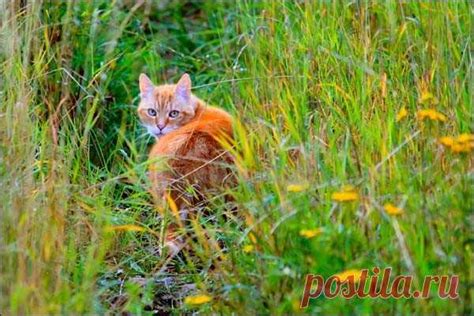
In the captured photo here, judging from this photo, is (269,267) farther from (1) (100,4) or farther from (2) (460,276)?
(1) (100,4)

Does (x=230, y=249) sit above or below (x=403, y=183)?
below

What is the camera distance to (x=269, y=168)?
412cm

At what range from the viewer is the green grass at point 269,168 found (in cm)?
357

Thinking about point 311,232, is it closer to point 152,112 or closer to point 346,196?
point 346,196

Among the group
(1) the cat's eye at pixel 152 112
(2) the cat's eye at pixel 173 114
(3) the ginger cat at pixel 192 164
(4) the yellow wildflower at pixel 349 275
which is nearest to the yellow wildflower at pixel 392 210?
(4) the yellow wildflower at pixel 349 275

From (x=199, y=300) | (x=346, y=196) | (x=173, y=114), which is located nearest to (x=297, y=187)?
(x=346, y=196)

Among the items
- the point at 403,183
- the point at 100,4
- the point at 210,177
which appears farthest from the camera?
the point at 100,4

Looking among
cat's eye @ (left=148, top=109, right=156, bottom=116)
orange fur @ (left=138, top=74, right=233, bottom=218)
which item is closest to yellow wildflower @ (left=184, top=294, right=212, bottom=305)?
orange fur @ (left=138, top=74, right=233, bottom=218)

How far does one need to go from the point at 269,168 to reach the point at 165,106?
1872 millimetres

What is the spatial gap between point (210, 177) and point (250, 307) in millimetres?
1194

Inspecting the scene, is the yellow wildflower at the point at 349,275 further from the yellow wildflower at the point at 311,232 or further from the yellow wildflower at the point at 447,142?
the yellow wildflower at the point at 447,142

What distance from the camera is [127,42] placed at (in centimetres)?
651

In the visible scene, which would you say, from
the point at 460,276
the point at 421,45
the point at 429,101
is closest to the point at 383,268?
the point at 460,276

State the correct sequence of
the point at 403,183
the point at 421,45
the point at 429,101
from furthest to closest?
the point at 421,45 → the point at 429,101 → the point at 403,183
